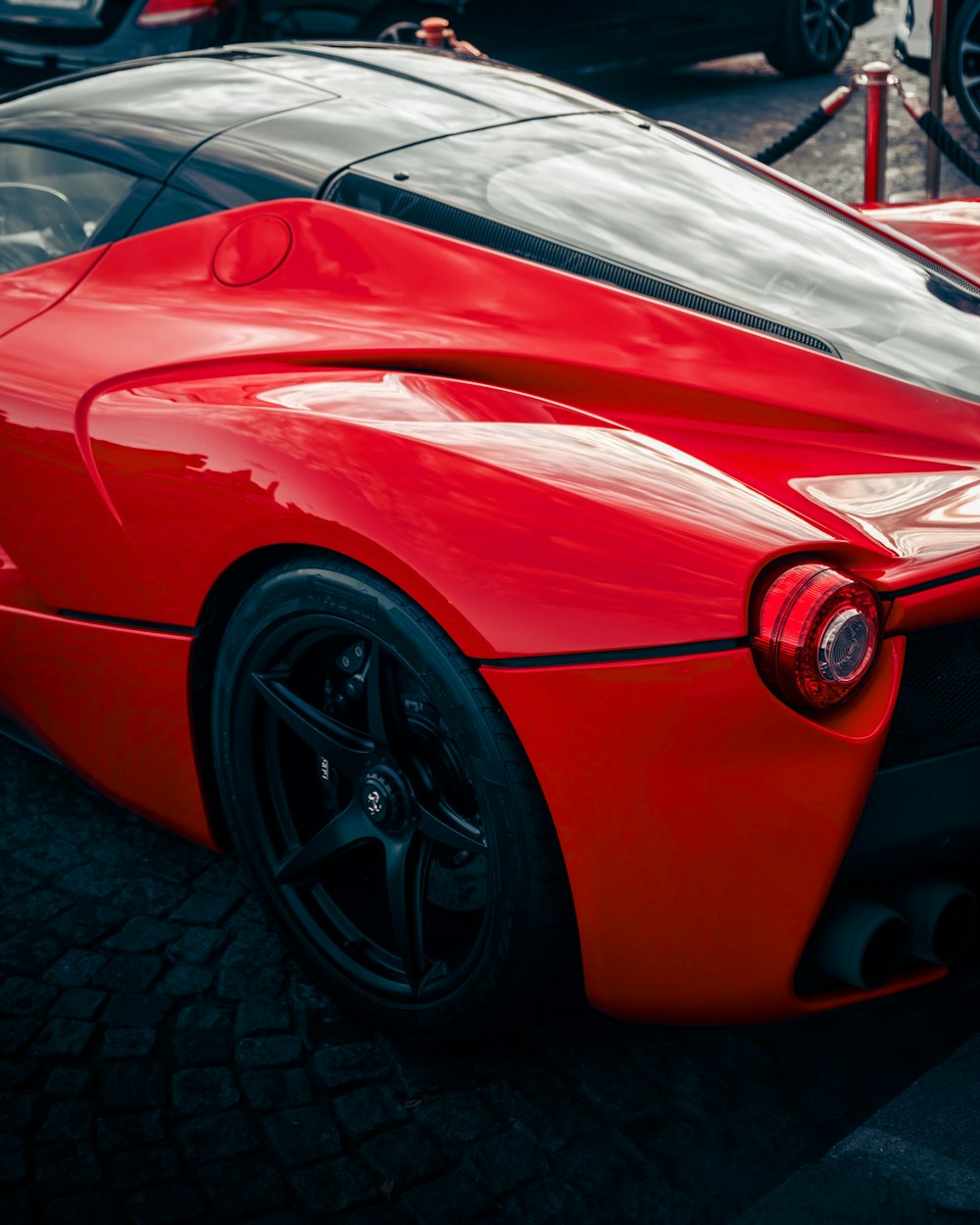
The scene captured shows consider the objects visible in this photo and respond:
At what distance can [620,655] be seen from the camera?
180 centimetres

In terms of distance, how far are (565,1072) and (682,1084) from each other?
183mm

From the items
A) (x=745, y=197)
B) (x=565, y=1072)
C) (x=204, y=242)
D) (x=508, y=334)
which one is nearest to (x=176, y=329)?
(x=204, y=242)

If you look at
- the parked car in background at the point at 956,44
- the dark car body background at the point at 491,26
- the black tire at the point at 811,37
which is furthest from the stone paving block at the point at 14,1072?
the black tire at the point at 811,37

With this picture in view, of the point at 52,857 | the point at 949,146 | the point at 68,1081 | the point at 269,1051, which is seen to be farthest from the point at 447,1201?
the point at 949,146

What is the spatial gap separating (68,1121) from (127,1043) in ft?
0.61

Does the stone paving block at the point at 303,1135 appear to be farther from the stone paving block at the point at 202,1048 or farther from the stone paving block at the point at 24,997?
the stone paving block at the point at 24,997

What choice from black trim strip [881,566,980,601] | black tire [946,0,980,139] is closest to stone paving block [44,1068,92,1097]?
black trim strip [881,566,980,601]

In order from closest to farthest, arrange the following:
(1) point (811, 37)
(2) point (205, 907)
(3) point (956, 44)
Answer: (2) point (205, 907), (3) point (956, 44), (1) point (811, 37)

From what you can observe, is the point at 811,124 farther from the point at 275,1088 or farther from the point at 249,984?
the point at 275,1088

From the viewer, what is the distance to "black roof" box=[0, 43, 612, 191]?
8.72 feet

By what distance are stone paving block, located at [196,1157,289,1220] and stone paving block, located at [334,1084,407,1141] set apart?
0.14m

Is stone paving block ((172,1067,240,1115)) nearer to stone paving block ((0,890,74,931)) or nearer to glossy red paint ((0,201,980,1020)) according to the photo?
glossy red paint ((0,201,980,1020))

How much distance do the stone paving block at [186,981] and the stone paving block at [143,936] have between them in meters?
0.08

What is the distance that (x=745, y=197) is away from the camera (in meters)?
2.83
